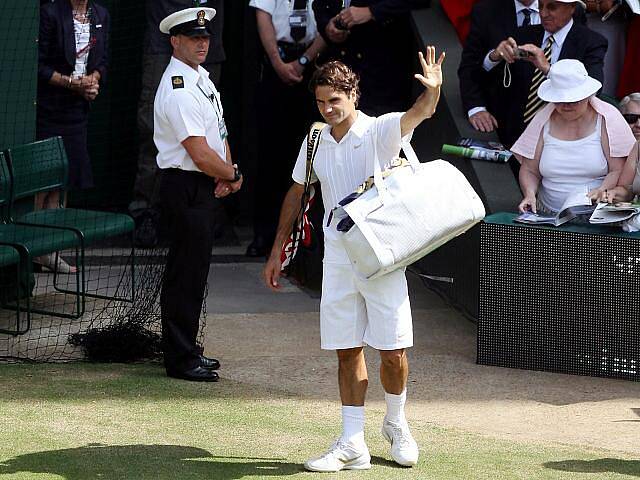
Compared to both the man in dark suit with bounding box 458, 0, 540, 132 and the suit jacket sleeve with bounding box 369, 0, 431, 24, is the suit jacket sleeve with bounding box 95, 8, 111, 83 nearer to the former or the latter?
the suit jacket sleeve with bounding box 369, 0, 431, 24

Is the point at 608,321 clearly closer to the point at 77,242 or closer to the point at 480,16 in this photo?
the point at 480,16

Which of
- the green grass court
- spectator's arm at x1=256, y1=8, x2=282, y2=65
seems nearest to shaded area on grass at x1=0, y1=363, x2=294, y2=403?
the green grass court

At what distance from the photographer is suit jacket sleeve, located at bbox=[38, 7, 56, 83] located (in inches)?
372

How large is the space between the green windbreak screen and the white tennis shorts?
3662mm

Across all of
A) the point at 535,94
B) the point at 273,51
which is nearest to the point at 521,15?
the point at 535,94

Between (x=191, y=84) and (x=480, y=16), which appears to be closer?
(x=191, y=84)

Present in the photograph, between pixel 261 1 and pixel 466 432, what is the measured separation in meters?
4.62

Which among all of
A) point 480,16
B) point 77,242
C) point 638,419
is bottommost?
point 638,419

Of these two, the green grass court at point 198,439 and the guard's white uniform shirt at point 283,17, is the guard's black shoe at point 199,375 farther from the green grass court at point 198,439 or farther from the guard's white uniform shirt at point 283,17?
the guard's white uniform shirt at point 283,17

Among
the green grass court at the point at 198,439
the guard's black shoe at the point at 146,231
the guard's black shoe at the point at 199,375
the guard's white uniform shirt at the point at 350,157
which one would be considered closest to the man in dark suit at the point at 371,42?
the guard's black shoe at the point at 146,231

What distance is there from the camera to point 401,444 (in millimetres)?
5941

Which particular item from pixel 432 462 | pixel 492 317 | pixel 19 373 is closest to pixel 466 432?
pixel 432 462

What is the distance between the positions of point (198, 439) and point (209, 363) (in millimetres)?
1155

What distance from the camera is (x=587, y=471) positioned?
591 cm
